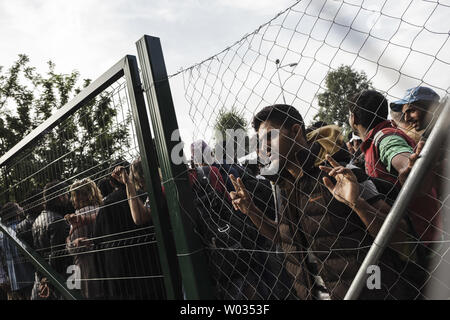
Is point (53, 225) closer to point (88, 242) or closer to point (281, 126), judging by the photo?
point (88, 242)

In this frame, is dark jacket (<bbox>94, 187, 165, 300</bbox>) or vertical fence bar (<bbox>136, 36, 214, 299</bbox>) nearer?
vertical fence bar (<bbox>136, 36, 214, 299</bbox>)

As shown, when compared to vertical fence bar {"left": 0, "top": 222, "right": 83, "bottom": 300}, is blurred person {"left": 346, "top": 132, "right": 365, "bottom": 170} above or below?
above

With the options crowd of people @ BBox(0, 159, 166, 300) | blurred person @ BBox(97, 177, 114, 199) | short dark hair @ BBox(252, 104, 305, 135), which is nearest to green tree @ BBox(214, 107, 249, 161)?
short dark hair @ BBox(252, 104, 305, 135)

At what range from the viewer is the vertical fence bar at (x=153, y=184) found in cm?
201

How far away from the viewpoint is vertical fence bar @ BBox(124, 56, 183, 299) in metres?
2.01

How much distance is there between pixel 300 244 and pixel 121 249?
1.17m

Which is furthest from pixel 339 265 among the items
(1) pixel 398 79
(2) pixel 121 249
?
(2) pixel 121 249

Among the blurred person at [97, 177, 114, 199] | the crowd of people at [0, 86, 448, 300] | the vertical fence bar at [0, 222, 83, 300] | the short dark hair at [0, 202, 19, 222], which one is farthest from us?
the short dark hair at [0, 202, 19, 222]

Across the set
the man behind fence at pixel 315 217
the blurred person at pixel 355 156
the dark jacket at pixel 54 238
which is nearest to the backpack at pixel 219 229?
the man behind fence at pixel 315 217

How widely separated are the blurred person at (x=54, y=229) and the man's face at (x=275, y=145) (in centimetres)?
178

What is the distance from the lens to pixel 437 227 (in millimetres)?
1556

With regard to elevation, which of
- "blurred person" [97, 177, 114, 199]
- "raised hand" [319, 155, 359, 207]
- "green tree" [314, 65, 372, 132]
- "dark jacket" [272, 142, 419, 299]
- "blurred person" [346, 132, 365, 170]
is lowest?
"dark jacket" [272, 142, 419, 299]

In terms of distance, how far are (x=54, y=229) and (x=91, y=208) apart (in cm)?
86

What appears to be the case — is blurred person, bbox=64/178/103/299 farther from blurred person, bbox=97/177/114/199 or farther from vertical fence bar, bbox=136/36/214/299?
vertical fence bar, bbox=136/36/214/299
